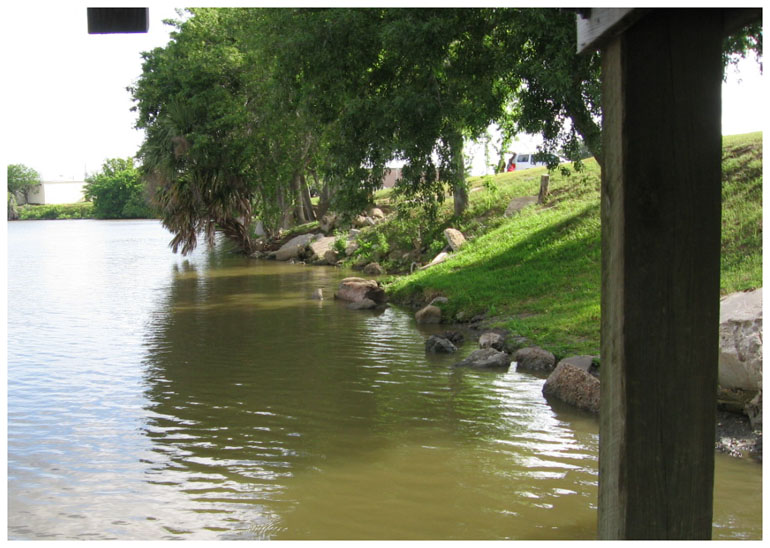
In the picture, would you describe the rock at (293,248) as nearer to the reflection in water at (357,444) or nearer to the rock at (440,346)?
the reflection in water at (357,444)

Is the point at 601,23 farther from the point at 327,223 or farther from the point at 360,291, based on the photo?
the point at 327,223

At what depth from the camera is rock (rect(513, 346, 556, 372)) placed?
10375 millimetres

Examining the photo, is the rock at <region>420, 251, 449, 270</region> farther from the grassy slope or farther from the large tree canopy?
the large tree canopy

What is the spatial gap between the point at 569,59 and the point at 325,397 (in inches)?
234

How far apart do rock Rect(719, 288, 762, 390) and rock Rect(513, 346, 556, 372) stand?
3.08 metres

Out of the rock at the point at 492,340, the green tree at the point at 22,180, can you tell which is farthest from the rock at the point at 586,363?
the green tree at the point at 22,180

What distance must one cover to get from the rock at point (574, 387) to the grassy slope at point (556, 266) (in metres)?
1.48

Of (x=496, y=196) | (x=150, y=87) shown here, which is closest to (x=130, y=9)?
(x=496, y=196)

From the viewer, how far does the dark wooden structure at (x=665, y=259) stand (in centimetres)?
288

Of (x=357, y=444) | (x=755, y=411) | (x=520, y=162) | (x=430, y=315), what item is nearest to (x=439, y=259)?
(x=430, y=315)

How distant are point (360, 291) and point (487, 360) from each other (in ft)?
23.3

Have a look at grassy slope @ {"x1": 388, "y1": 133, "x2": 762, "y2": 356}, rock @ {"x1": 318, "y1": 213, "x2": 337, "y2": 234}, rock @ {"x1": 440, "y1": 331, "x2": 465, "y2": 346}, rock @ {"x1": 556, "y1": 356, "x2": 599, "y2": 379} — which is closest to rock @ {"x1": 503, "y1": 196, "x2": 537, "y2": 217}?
grassy slope @ {"x1": 388, "y1": 133, "x2": 762, "y2": 356}

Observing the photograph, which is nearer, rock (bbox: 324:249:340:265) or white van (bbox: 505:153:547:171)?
rock (bbox: 324:249:340:265)

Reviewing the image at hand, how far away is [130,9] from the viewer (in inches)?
143
